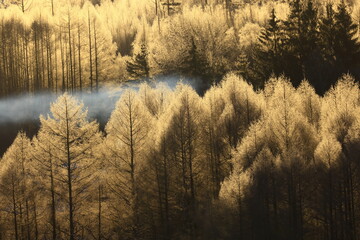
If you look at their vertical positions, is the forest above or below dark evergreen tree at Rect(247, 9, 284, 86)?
below

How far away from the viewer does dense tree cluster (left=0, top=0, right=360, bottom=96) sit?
5397 cm

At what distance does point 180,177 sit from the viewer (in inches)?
1448

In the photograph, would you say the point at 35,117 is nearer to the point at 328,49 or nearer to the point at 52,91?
the point at 52,91

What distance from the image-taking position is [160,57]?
66.4 m

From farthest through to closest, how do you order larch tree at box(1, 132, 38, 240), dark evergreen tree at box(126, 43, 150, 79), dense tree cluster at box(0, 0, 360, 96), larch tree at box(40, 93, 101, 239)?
dark evergreen tree at box(126, 43, 150, 79) < dense tree cluster at box(0, 0, 360, 96) < larch tree at box(1, 132, 38, 240) < larch tree at box(40, 93, 101, 239)

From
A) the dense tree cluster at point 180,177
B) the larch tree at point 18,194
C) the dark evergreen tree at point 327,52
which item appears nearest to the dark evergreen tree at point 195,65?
the dark evergreen tree at point 327,52

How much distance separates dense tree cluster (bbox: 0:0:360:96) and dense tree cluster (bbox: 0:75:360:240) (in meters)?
15.2

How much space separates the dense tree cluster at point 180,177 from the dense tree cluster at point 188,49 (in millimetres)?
15174

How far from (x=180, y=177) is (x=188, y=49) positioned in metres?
31.7

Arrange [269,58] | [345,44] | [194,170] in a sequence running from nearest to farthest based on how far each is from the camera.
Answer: [194,170], [345,44], [269,58]

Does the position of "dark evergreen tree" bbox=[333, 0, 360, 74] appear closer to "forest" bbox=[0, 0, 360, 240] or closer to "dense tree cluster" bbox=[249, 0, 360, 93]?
"dense tree cluster" bbox=[249, 0, 360, 93]

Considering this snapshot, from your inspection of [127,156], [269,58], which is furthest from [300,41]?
[127,156]

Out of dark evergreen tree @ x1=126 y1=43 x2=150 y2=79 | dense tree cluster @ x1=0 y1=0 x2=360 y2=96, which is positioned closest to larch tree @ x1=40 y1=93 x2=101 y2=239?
dense tree cluster @ x1=0 y1=0 x2=360 y2=96

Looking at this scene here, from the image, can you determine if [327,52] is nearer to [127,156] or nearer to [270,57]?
[270,57]
